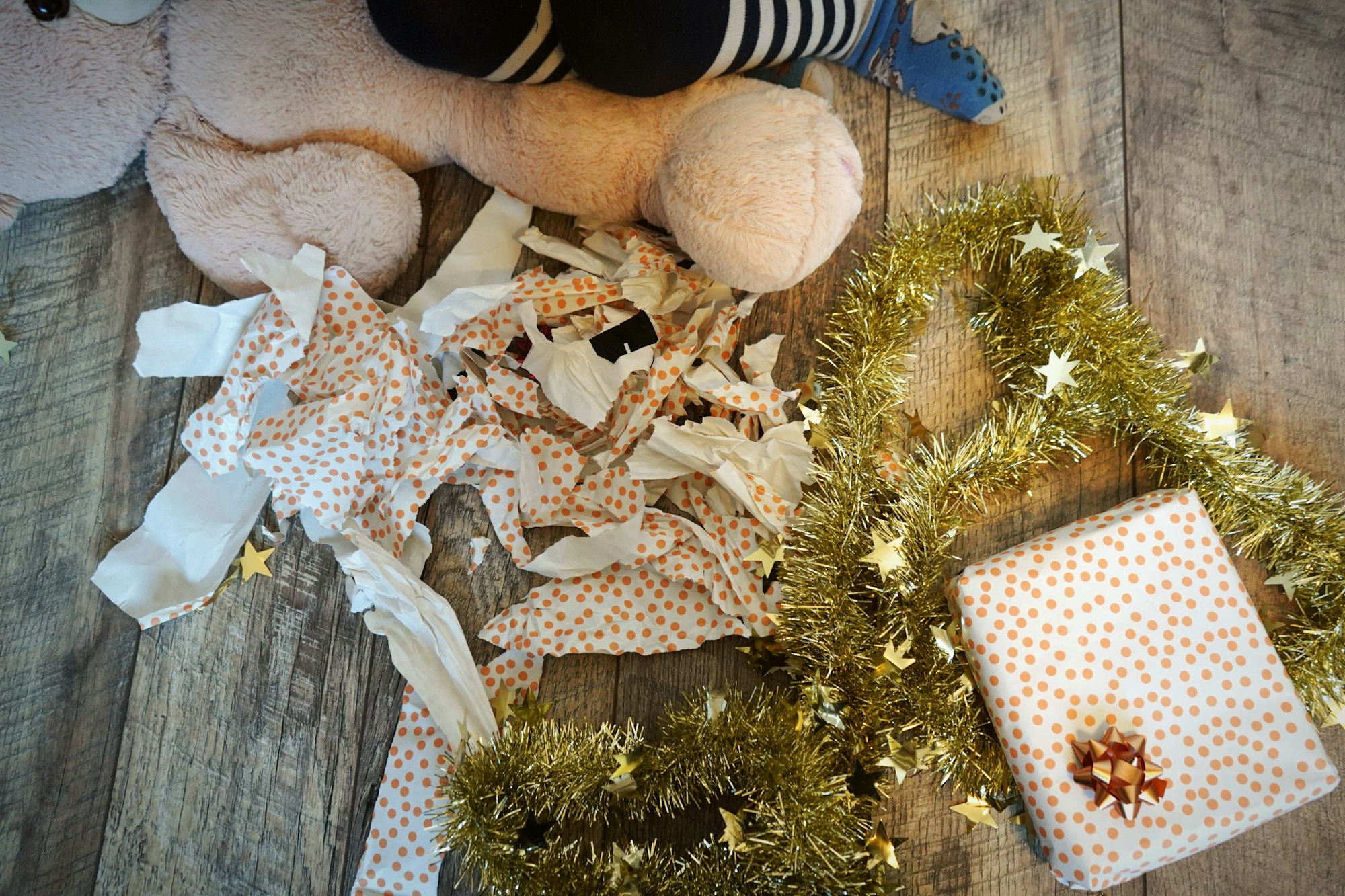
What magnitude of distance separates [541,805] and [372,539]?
1.00 feet

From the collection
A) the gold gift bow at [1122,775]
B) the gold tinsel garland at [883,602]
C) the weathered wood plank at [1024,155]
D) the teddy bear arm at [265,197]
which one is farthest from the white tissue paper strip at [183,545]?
the gold gift bow at [1122,775]

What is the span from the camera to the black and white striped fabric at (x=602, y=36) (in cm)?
75

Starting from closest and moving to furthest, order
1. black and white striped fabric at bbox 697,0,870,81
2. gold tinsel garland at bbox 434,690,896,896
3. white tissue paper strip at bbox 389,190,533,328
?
gold tinsel garland at bbox 434,690,896,896
black and white striped fabric at bbox 697,0,870,81
white tissue paper strip at bbox 389,190,533,328

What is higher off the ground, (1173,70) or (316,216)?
(1173,70)

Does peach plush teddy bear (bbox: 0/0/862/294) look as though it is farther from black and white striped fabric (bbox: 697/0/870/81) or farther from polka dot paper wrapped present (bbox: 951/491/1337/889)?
polka dot paper wrapped present (bbox: 951/491/1337/889)

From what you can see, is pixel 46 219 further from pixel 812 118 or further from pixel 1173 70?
pixel 1173 70

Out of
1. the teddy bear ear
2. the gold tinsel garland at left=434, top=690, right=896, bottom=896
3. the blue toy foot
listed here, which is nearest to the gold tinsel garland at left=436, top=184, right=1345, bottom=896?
the gold tinsel garland at left=434, top=690, right=896, bottom=896

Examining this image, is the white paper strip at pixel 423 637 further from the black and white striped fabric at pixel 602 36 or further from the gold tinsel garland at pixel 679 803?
the black and white striped fabric at pixel 602 36

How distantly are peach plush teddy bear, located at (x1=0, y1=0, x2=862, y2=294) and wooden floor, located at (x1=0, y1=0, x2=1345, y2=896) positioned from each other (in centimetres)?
8

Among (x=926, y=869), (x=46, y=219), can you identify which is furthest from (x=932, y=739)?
(x=46, y=219)

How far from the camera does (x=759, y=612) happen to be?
2.62ft

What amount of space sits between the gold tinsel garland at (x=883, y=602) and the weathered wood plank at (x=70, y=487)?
395mm

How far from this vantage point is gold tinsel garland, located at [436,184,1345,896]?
70 cm

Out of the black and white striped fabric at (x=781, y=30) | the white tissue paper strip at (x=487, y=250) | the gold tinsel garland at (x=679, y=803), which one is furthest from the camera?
the white tissue paper strip at (x=487, y=250)
